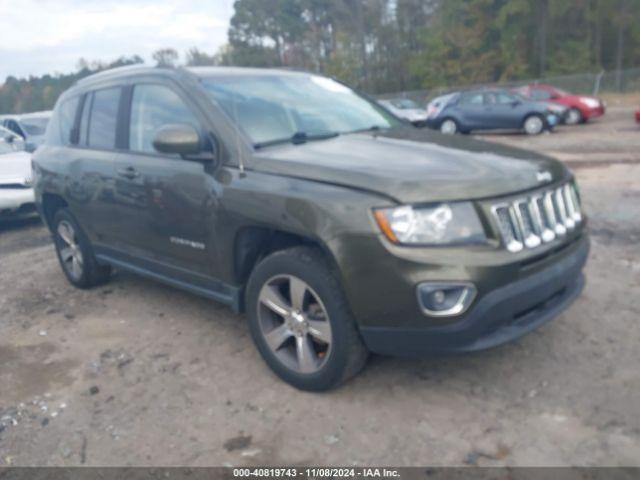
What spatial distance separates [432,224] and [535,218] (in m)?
0.62

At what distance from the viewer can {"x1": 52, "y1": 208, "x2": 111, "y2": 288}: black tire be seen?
5262 mm

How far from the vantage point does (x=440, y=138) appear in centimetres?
386

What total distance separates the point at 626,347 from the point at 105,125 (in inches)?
159

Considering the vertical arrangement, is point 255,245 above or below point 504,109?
above

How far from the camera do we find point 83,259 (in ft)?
17.5

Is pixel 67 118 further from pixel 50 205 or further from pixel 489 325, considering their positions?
pixel 489 325

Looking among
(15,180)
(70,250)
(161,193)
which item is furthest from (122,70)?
(15,180)

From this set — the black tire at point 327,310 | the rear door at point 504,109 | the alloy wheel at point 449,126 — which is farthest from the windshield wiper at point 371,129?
the alloy wheel at point 449,126

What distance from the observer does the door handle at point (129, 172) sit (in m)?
4.18

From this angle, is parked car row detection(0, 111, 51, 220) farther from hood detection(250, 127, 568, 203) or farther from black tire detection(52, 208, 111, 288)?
hood detection(250, 127, 568, 203)

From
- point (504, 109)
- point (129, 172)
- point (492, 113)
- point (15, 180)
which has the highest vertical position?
point (129, 172)

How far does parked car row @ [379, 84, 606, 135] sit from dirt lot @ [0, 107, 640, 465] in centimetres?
1409

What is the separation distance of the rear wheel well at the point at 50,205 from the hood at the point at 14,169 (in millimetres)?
3376

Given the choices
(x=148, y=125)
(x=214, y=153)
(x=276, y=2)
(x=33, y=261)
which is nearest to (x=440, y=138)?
(x=214, y=153)
